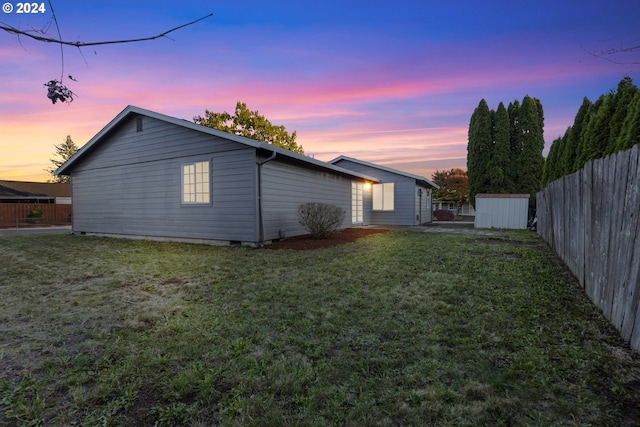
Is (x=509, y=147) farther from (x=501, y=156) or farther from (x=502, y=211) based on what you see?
(x=502, y=211)

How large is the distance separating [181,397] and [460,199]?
3961 cm

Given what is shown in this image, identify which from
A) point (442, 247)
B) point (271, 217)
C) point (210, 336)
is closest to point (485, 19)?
point (442, 247)

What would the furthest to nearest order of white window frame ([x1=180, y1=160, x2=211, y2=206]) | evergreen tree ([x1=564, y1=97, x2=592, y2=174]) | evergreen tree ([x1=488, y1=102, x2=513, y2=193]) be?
evergreen tree ([x1=488, y1=102, x2=513, y2=193]), evergreen tree ([x1=564, y1=97, x2=592, y2=174]), white window frame ([x1=180, y1=160, x2=211, y2=206])

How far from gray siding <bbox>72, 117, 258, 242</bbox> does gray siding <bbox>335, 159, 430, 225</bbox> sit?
963 cm

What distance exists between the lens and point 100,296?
13.1 ft

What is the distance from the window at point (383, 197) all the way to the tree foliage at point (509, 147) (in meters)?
6.86

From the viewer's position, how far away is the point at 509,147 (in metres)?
18.8

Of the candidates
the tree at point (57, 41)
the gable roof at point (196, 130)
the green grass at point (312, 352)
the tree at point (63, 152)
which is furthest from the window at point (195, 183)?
the tree at point (63, 152)

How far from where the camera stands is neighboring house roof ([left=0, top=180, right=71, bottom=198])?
27484mm

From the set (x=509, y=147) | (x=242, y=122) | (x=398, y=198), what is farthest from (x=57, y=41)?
(x=242, y=122)

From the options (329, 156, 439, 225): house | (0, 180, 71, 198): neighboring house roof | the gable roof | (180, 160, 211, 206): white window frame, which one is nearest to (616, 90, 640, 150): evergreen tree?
the gable roof

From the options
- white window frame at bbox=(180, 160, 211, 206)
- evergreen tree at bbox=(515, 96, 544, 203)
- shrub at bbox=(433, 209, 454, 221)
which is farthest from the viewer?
shrub at bbox=(433, 209, 454, 221)

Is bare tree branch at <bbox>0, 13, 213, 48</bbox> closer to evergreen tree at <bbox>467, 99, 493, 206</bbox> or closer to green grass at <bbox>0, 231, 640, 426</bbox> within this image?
green grass at <bbox>0, 231, 640, 426</bbox>

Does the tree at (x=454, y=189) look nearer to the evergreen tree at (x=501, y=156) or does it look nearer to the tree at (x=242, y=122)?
the evergreen tree at (x=501, y=156)
